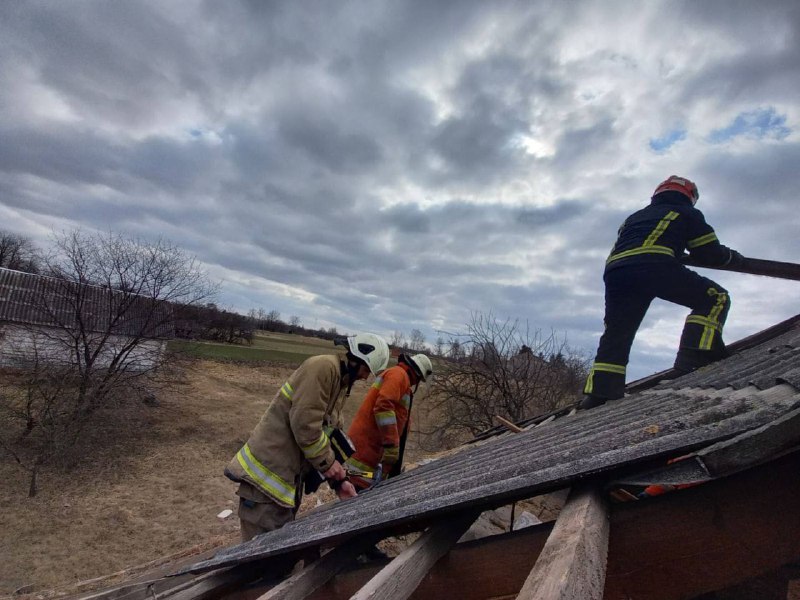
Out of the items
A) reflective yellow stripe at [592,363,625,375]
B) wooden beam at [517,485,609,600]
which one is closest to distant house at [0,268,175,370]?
reflective yellow stripe at [592,363,625,375]

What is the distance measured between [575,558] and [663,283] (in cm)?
334

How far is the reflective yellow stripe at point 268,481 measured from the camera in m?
3.56

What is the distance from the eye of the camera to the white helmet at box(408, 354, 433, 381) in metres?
5.13

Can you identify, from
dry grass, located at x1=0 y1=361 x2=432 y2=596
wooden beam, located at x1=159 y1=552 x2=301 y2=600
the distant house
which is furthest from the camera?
the distant house

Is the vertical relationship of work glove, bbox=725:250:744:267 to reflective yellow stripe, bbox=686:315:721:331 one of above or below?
above

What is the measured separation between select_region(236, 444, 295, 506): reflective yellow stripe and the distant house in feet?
39.3

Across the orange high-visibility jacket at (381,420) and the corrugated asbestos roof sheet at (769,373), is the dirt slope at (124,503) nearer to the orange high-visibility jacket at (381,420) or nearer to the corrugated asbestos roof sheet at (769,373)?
the orange high-visibility jacket at (381,420)

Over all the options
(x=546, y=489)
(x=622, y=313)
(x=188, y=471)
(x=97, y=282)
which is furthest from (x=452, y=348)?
(x=546, y=489)

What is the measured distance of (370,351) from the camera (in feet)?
12.5

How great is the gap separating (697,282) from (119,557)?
9669 millimetres

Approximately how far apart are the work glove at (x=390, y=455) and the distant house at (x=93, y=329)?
39.1 ft

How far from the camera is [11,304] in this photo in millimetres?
21062

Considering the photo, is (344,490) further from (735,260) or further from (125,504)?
(125,504)

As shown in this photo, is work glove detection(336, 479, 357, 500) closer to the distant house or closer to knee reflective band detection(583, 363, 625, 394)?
knee reflective band detection(583, 363, 625, 394)
